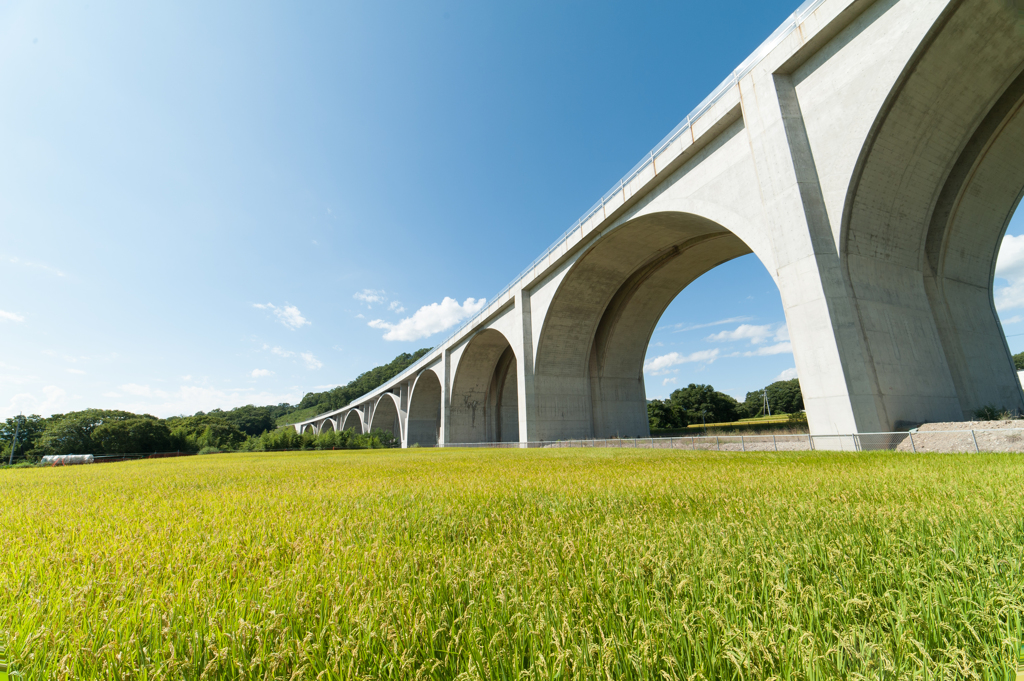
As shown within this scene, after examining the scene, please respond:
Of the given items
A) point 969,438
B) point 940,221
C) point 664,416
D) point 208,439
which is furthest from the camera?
point 664,416

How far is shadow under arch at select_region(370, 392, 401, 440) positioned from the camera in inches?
2904

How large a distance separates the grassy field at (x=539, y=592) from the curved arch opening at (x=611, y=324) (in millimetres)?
25300

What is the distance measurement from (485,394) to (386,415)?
3552cm

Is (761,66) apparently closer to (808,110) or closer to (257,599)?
(808,110)

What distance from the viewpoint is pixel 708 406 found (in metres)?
88.9

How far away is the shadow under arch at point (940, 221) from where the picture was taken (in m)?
13.4

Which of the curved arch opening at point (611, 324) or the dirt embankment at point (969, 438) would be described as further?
the curved arch opening at point (611, 324)

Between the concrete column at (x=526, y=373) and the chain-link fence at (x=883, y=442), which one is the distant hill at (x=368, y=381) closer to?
the concrete column at (x=526, y=373)

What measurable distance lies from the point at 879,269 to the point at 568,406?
22.2 metres

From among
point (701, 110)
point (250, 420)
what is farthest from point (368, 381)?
point (701, 110)

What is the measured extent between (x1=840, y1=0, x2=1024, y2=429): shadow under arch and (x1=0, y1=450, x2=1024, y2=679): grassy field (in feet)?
43.3

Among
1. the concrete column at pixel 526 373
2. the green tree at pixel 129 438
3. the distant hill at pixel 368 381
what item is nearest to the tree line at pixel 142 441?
the green tree at pixel 129 438

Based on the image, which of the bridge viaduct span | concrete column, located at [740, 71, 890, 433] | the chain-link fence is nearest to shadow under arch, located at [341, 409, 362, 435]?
the bridge viaduct span

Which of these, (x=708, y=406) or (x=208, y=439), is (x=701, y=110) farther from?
(x=708, y=406)
